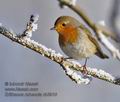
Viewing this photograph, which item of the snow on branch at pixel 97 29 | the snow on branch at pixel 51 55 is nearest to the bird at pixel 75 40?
the snow on branch at pixel 51 55

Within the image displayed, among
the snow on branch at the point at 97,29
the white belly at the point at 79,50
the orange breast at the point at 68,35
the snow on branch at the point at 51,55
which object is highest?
the orange breast at the point at 68,35

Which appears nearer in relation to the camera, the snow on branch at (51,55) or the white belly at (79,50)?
the snow on branch at (51,55)

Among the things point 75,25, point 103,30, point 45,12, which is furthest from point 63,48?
point 103,30

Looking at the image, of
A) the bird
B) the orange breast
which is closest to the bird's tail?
the bird

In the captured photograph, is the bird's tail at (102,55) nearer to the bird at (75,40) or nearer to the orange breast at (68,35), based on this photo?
the bird at (75,40)

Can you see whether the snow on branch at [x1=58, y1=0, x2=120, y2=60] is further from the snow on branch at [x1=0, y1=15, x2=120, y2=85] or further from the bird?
the bird

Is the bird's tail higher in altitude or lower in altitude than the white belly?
lower
